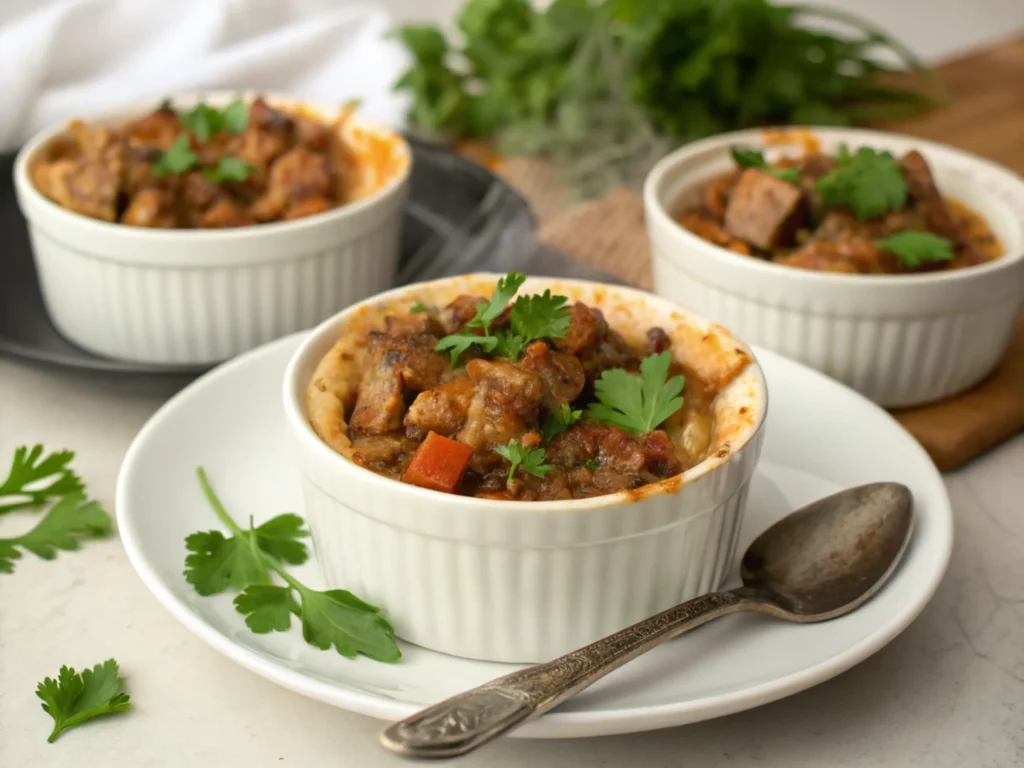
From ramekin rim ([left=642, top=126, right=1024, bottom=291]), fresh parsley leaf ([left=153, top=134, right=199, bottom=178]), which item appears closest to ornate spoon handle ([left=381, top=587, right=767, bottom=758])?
ramekin rim ([left=642, top=126, right=1024, bottom=291])

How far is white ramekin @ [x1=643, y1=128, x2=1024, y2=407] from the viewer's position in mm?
3314

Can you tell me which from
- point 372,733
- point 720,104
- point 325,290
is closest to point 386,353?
point 372,733

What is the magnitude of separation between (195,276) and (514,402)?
1.41m

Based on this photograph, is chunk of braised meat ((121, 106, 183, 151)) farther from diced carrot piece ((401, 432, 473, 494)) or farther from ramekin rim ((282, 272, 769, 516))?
diced carrot piece ((401, 432, 473, 494))

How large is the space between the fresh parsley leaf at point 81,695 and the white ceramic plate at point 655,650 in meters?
0.23

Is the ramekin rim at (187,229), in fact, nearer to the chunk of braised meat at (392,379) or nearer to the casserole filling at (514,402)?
the casserole filling at (514,402)

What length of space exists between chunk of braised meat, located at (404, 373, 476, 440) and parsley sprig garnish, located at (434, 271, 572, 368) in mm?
126

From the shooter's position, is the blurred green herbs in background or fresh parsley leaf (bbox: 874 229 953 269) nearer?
fresh parsley leaf (bbox: 874 229 953 269)

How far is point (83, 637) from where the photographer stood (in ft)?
8.61

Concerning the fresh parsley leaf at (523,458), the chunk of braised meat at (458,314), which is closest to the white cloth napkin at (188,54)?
the chunk of braised meat at (458,314)

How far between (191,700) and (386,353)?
794mm

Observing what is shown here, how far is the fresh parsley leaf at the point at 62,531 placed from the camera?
112 inches

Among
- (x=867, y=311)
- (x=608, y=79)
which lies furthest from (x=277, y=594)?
(x=608, y=79)

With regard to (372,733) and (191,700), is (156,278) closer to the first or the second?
(191,700)
